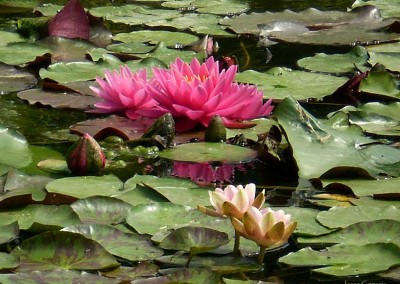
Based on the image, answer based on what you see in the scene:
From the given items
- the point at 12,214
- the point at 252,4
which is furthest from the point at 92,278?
the point at 252,4

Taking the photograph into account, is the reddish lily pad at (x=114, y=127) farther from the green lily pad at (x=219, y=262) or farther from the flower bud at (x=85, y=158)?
the green lily pad at (x=219, y=262)

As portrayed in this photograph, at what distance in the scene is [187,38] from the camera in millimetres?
3969

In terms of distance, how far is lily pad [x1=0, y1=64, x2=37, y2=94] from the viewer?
3.11m

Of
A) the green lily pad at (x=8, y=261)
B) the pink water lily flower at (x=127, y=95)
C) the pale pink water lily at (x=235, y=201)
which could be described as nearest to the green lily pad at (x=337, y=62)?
the pink water lily flower at (x=127, y=95)

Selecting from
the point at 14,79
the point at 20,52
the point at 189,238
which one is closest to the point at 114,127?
the point at 14,79

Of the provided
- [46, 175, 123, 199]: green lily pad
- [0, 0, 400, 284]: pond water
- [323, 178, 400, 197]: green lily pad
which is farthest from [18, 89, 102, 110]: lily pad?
[323, 178, 400, 197]: green lily pad

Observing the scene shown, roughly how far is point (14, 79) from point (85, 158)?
1.09m

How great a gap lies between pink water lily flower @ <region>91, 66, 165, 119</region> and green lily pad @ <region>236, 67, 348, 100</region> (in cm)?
45

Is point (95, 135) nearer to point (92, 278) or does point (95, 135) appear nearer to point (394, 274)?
point (92, 278)

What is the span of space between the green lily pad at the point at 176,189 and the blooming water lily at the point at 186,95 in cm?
46

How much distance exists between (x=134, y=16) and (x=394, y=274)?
3.09 meters

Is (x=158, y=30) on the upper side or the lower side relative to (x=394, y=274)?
lower

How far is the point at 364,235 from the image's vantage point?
185cm

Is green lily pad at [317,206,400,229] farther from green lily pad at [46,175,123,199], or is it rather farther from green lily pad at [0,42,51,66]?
green lily pad at [0,42,51,66]
